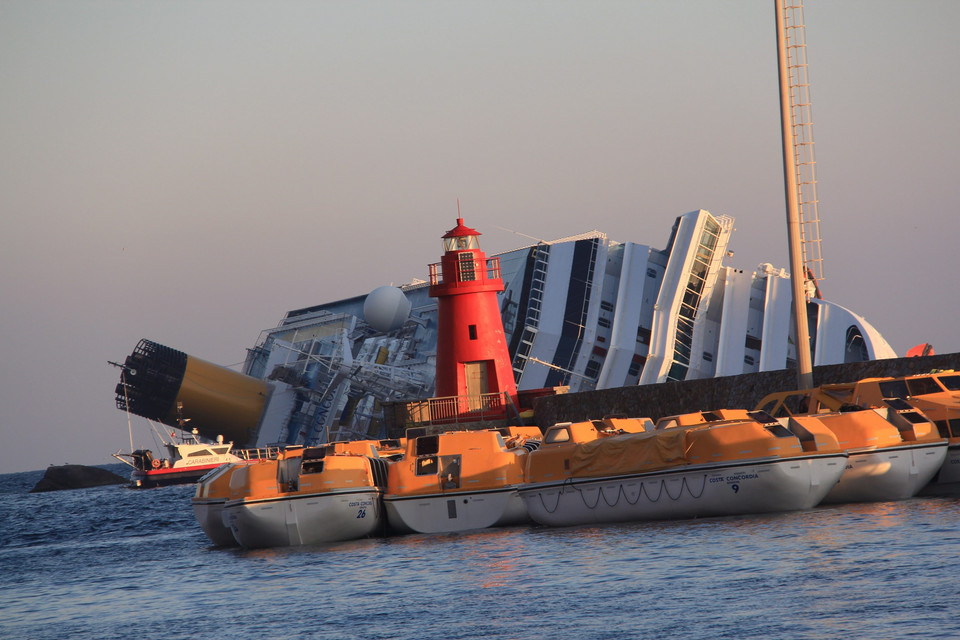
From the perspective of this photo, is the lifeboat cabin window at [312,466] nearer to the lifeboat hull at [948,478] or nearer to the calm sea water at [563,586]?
the calm sea water at [563,586]

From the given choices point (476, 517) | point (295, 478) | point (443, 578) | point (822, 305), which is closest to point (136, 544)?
point (295, 478)

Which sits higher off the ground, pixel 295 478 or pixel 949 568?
pixel 295 478

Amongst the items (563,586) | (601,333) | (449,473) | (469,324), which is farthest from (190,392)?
(563,586)

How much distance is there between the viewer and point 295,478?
29.5 meters

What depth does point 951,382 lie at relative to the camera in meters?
27.8

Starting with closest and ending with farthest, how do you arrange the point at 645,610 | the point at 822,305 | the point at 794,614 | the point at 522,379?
1. the point at 794,614
2. the point at 645,610
3. the point at 822,305
4. the point at 522,379

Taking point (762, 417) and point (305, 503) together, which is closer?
point (762, 417)

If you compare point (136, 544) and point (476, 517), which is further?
point (136, 544)

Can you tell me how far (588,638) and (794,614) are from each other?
107 inches

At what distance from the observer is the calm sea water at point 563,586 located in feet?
51.8

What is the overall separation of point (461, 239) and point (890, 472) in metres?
21.8

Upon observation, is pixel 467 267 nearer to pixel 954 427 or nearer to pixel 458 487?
pixel 458 487

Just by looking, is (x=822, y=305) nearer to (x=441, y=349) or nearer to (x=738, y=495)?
(x=441, y=349)

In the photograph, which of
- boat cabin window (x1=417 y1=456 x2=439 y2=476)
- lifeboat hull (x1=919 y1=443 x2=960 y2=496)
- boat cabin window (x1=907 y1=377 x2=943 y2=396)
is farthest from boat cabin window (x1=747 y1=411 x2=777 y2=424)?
boat cabin window (x1=417 y1=456 x2=439 y2=476)
